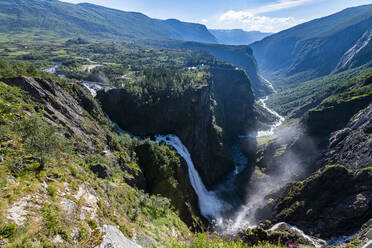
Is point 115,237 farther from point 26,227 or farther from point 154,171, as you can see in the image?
point 154,171

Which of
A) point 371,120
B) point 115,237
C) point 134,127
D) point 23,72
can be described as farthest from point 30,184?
point 371,120

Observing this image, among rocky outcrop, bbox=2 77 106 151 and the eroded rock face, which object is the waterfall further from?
the eroded rock face

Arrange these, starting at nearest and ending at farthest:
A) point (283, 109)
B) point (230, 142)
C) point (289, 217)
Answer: point (289, 217), point (230, 142), point (283, 109)

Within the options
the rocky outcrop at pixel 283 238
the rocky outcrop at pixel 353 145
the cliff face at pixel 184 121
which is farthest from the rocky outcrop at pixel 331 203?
the cliff face at pixel 184 121

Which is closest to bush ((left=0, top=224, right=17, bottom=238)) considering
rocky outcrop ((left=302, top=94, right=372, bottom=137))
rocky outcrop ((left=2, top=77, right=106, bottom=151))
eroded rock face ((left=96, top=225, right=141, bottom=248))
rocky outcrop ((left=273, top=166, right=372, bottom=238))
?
eroded rock face ((left=96, top=225, right=141, bottom=248))

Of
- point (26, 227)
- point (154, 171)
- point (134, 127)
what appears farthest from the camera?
point (134, 127)

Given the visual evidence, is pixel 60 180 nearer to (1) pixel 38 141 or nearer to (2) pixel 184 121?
(1) pixel 38 141
